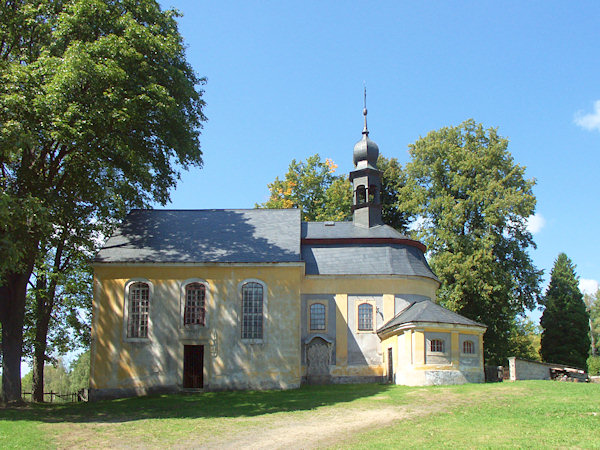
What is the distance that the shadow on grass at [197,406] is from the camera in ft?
58.6

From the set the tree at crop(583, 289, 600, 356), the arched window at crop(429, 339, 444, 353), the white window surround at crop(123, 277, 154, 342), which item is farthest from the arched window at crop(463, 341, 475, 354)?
the tree at crop(583, 289, 600, 356)

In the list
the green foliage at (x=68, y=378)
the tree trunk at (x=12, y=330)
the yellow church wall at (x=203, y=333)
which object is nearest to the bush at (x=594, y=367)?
the yellow church wall at (x=203, y=333)

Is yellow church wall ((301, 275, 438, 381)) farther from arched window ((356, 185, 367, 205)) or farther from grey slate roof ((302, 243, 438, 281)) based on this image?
arched window ((356, 185, 367, 205))

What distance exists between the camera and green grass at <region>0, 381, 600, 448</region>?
12781 mm

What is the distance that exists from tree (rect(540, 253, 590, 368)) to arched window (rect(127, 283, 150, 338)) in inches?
947

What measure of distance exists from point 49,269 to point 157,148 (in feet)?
26.0

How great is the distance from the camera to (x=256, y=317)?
25.4 m

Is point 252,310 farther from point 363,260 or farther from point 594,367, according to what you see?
point 594,367

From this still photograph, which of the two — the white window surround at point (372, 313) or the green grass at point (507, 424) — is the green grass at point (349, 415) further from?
the white window surround at point (372, 313)

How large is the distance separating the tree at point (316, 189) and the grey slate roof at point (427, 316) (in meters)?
16.3

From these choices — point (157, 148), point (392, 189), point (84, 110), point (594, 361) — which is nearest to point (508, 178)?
point (392, 189)

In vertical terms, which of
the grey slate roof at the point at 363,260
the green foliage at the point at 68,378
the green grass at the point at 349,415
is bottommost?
the green foliage at the point at 68,378

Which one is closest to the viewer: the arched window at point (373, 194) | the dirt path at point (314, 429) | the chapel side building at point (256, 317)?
the dirt path at point (314, 429)

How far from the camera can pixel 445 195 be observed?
1442 inches
